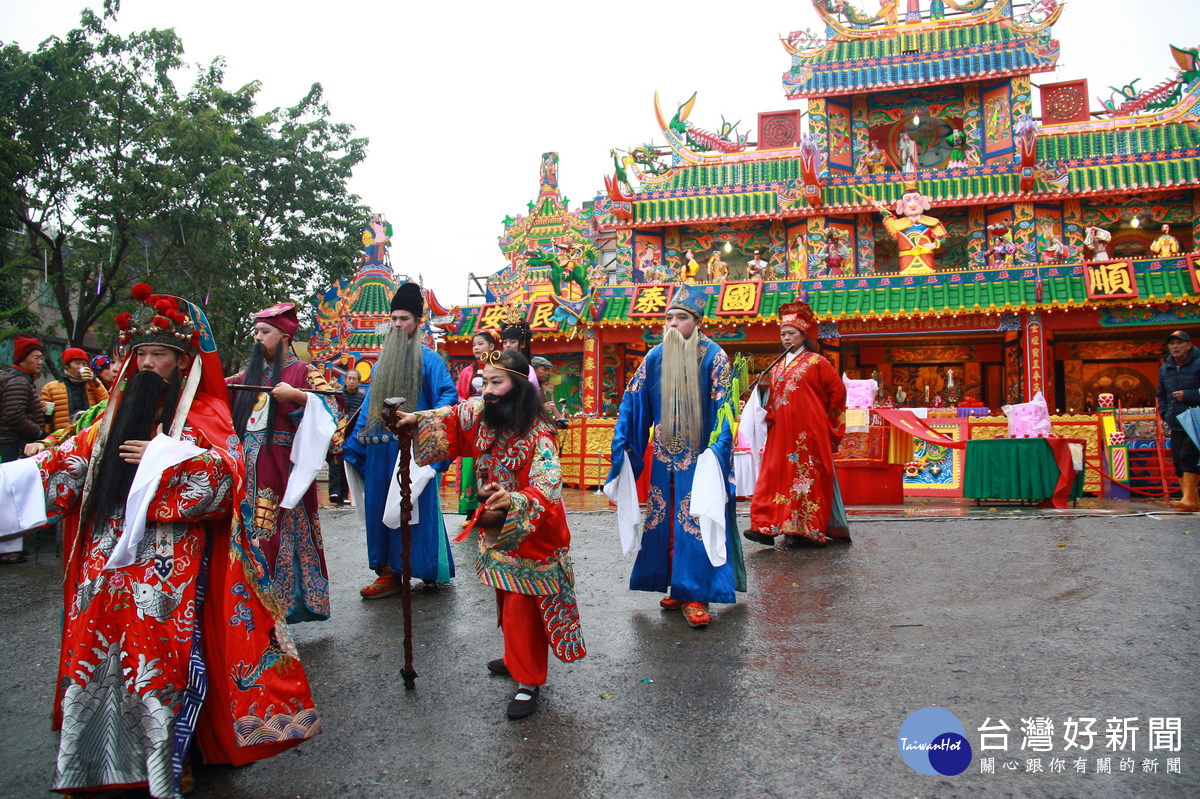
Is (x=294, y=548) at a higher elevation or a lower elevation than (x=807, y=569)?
higher

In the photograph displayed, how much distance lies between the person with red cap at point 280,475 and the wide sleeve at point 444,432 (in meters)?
0.72

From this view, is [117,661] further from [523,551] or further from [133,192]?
[133,192]

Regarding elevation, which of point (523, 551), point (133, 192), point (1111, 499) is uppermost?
point (133, 192)

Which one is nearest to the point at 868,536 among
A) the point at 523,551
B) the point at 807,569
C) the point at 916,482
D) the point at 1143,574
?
the point at 807,569

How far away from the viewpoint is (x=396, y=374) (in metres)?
4.44

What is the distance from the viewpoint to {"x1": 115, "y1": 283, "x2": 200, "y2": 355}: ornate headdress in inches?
94.9

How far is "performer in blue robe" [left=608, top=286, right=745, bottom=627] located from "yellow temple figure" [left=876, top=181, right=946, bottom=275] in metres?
13.8

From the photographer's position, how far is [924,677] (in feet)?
9.59

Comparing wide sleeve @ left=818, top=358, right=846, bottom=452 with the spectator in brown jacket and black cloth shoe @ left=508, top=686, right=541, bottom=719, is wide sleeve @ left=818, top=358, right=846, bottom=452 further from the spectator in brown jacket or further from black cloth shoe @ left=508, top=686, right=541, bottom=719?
the spectator in brown jacket

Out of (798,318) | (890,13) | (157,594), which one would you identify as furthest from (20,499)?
(890,13)

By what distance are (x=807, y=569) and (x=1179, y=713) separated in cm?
260

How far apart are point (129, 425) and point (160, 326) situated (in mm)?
330

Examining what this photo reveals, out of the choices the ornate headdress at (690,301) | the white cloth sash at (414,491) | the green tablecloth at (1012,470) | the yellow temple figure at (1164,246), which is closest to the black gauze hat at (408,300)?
the white cloth sash at (414,491)

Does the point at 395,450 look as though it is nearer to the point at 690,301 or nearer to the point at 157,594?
the point at 690,301
